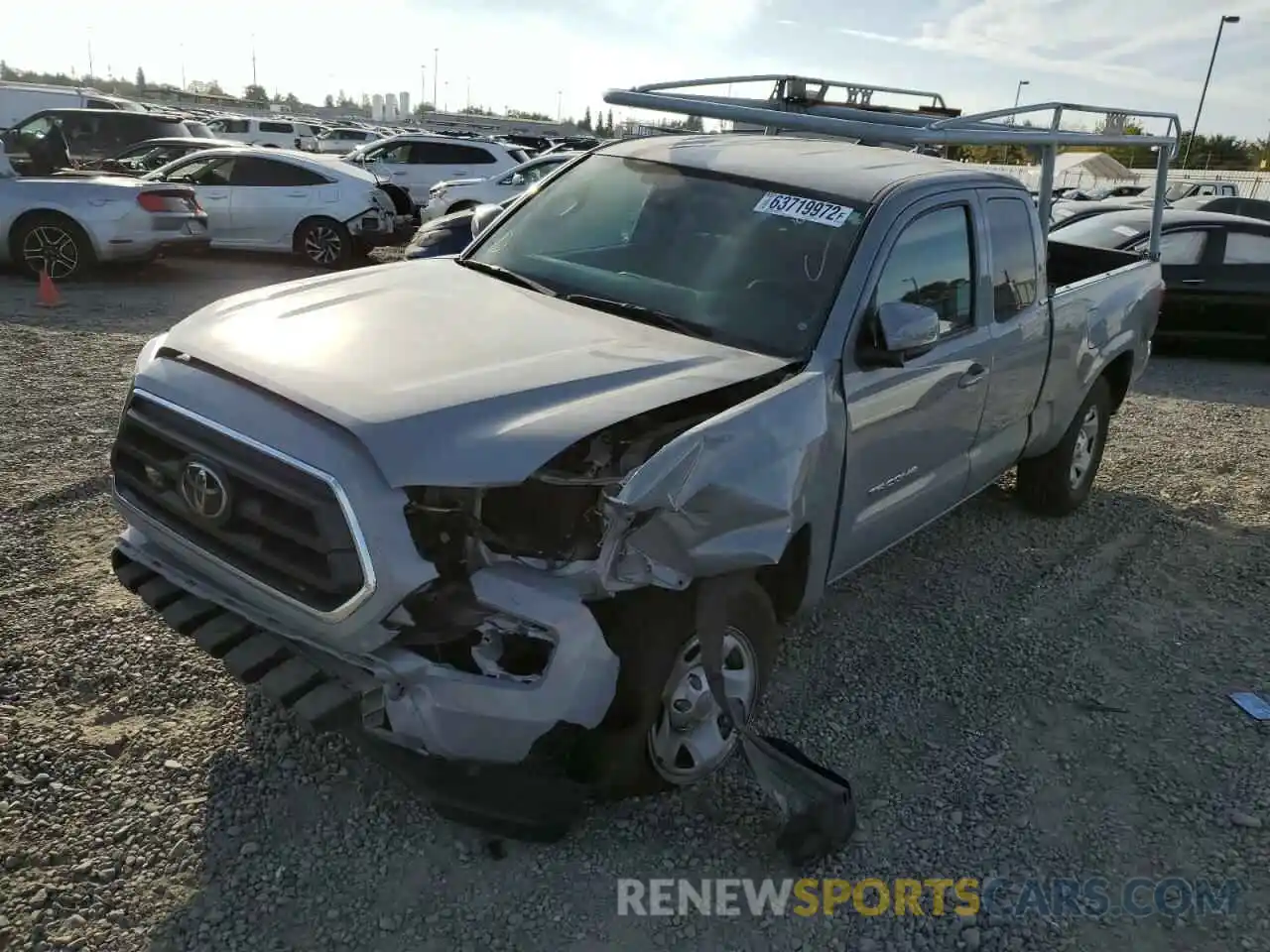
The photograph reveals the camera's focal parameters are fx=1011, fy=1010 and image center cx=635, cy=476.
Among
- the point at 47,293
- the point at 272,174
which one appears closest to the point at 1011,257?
the point at 47,293

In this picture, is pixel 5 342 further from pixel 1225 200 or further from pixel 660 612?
pixel 1225 200

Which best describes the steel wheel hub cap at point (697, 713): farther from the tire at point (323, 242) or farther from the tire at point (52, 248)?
the tire at point (323, 242)

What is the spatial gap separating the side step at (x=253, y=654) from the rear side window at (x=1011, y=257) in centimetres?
323

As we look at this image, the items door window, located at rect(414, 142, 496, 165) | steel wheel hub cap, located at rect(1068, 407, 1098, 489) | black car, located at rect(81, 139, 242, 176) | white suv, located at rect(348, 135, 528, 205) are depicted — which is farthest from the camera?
door window, located at rect(414, 142, 496, 165)

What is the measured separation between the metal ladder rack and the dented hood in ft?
4.03

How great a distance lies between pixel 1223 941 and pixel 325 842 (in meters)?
2.54

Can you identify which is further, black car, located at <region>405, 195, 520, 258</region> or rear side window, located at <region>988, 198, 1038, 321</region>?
black car, located at <region>405, 195, 520, 258</region>

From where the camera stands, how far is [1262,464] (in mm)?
7312

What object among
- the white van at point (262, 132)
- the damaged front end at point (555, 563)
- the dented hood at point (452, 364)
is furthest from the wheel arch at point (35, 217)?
the white van at point (262, 132)

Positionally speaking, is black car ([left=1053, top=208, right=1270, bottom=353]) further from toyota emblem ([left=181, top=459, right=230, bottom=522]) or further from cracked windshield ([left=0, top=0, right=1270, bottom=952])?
toyota emblem ([left=181, top=459, right=230, bottom=522])

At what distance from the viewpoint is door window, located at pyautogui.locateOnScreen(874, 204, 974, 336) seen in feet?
12.3

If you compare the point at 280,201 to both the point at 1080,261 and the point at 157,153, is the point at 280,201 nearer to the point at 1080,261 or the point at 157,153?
the point at 157,153

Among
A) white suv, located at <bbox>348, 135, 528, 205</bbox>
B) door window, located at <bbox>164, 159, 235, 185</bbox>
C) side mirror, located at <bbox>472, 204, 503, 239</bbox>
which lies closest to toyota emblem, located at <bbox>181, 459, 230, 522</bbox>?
side mirror, located at <bbox>472, 204, 503, 239</bbox>

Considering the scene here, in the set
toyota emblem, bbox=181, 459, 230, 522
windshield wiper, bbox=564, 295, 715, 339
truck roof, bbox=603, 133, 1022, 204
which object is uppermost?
truck roof, bbox=603, 133, 1022, 204
